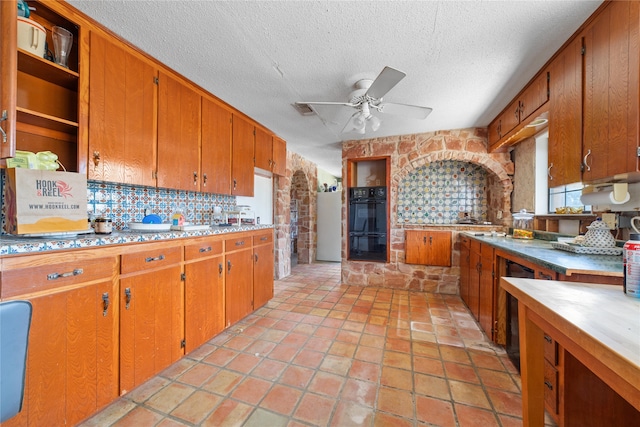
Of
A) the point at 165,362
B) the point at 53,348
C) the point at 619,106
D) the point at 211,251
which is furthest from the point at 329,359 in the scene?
the point at 619,106

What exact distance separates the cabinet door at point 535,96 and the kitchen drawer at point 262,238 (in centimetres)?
291

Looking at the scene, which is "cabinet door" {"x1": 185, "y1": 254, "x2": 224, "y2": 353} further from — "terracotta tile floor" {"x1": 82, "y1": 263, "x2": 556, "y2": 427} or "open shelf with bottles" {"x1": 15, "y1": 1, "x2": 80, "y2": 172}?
"open shelf with bottles" {"x1": 15, "y1": 1, "x2": 80, "y2": 172}

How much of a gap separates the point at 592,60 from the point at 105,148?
123 inches

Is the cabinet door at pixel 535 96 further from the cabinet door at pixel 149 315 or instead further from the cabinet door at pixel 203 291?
the cabinet door at pixel 149 315

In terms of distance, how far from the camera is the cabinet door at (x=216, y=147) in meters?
2.42

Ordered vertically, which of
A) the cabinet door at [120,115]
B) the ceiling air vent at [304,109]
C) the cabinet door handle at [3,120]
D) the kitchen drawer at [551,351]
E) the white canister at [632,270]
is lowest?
the kitchen drawer at [551,351]

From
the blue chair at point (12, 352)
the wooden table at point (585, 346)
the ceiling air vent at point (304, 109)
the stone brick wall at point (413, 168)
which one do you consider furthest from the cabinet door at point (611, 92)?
the blue chair at point (12, 352)

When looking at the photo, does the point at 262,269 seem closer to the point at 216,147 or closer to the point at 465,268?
the point at 216,147

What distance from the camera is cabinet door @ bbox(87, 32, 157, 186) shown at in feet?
5.09

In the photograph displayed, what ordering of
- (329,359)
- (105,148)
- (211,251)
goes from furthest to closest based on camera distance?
(211,251)
(329,359)
(105,148)

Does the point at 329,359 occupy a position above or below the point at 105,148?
below

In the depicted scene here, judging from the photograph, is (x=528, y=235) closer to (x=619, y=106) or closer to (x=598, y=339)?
(x=619, y=106)

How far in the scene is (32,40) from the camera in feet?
4.22

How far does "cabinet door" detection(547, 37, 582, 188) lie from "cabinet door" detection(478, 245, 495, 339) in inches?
30.3
